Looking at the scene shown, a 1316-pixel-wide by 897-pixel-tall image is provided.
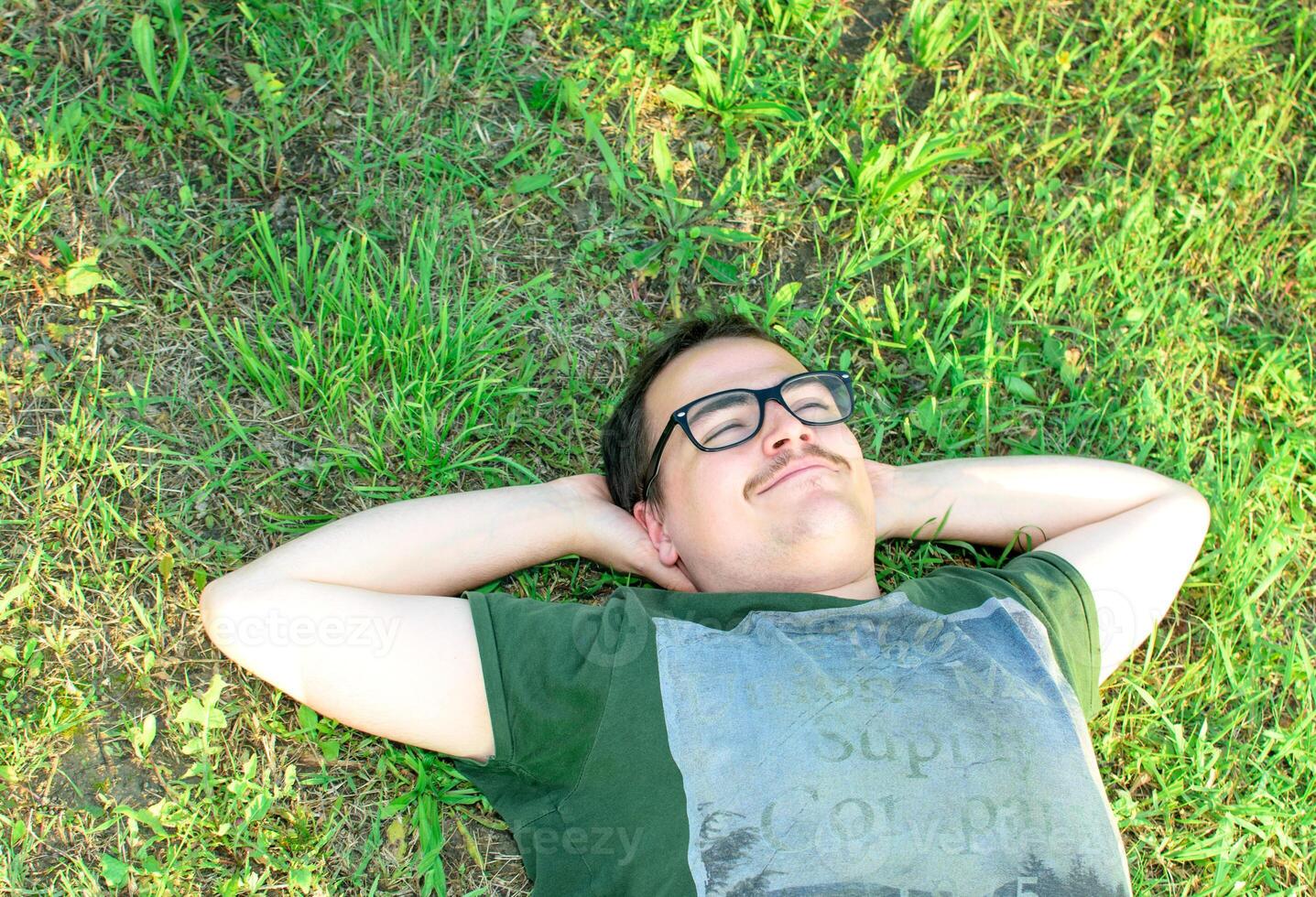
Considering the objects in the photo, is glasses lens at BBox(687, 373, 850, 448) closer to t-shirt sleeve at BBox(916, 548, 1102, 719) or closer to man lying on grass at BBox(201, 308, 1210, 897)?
man lying on grass at BBox(201, 308, 1210, 897)

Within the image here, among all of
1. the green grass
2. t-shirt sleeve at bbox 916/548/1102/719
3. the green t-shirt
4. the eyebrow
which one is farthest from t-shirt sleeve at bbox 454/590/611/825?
t-shirt sleeve at bbox 916/548/1102/719

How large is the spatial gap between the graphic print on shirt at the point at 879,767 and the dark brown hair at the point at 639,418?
615mm

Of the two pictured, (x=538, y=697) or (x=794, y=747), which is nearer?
(x=794, y=747)

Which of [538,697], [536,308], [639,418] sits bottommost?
[538,697]

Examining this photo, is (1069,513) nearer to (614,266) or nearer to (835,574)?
(835,574)

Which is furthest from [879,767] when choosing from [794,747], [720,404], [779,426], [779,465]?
[720,404]

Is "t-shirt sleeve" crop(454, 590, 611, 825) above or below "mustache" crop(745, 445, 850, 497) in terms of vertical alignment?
below

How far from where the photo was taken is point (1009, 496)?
3.20 m

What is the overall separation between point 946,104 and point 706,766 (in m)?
2.81

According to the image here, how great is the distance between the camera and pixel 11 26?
3.48 m

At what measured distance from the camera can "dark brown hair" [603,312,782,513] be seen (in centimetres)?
308

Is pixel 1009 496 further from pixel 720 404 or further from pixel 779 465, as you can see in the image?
pixel 720 404

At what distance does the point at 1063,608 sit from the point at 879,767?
80 centimetres

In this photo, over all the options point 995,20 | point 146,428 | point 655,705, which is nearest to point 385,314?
point 146,428
